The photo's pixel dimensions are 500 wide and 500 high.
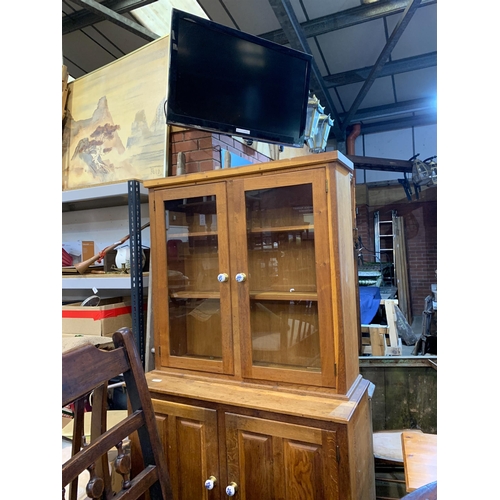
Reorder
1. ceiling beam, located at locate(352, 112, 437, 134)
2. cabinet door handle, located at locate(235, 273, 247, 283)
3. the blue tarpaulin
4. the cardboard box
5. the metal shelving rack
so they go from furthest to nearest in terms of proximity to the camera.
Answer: ceiling beam, located at locate(352, 112, 437, 134) → the blue tarpaulin → the cardboard box → the metal shelving rack → cabinet door handle, located at locate(235, 273, 247, 283)

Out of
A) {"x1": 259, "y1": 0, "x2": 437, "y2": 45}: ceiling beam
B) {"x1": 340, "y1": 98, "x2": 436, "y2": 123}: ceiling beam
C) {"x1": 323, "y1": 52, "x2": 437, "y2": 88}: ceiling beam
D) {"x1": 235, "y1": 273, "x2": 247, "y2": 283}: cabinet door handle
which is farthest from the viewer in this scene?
{"x1": 340, "y1": 98, "x2": 436, "y2": 123}: ceiling beam

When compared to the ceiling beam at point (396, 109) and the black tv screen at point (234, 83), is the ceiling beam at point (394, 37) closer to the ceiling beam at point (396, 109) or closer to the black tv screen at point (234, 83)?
the ceiling beam at point (396, 109)

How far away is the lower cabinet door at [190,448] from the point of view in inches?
54.4

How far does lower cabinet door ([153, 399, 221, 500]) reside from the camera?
1381 millimetres

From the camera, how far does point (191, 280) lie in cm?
169

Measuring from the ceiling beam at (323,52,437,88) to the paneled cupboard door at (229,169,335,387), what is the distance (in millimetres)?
4013

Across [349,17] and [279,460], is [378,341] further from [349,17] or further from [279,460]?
[349,17]

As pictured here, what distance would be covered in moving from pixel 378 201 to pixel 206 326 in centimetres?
612

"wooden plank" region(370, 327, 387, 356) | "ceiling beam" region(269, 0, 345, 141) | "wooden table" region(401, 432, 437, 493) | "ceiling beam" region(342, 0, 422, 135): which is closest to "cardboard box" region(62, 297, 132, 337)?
"wooden table" region(401, 432, 437, 493)

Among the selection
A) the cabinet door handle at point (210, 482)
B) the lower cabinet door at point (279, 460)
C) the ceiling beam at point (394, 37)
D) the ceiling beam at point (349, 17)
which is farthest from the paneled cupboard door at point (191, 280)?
the ceiling beam at point (349, 17)

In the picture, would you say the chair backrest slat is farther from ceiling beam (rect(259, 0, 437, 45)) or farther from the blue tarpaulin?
ceiling beam (rect(259, 0, 437, 45))

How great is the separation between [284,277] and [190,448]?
806mm

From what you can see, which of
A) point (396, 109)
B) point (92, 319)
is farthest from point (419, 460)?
point (396, 109)

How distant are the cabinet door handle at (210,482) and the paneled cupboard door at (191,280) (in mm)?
397
